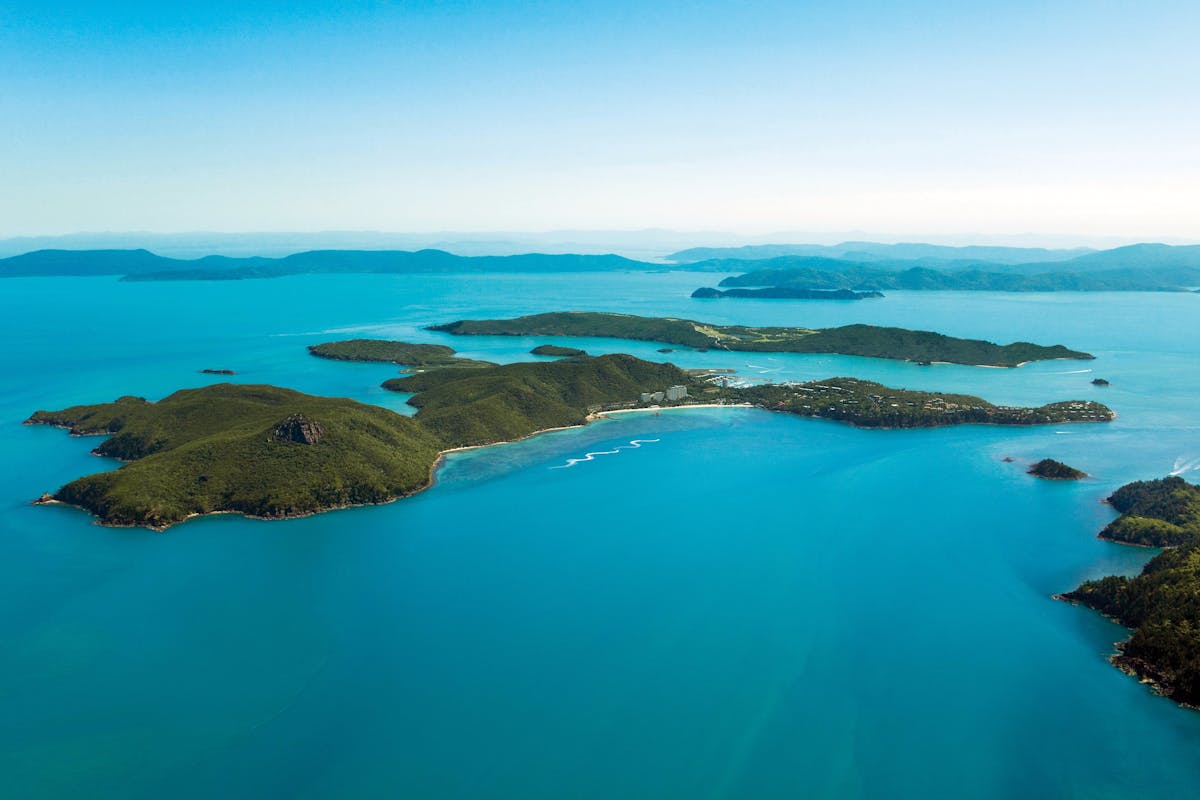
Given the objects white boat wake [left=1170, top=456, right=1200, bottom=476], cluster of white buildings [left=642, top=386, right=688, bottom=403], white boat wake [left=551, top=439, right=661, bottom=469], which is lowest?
white boat wake [left=551, top=439, right=661, bottom=469]

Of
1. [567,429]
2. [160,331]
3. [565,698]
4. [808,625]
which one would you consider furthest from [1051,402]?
[160,331]

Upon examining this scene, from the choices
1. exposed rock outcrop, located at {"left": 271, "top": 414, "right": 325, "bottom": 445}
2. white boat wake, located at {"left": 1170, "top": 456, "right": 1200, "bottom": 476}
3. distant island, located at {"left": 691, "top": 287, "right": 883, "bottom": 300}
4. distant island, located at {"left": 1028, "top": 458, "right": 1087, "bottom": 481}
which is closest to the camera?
exposed rock outcrop, located at {"left": 271, "top": 414, "right": 325, "bottom": 445}

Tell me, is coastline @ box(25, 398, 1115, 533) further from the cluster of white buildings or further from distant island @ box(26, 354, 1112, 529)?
the cluster of white buildings

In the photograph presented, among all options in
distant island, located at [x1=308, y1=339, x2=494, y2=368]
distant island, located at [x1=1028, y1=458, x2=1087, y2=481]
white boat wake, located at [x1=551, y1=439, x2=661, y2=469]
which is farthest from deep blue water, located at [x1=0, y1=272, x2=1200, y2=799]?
distant island, located at [x1=308, y1=339, x2=494, y2=368]

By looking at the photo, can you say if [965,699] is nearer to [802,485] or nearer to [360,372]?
[802,485]

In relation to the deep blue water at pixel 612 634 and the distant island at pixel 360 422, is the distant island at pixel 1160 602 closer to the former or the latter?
the deep blue water at pixel 612 634

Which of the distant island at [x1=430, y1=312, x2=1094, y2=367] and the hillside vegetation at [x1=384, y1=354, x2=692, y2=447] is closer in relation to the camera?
the hillside vegetation at [x1=384, y1=354, x2=692, y2=447]
